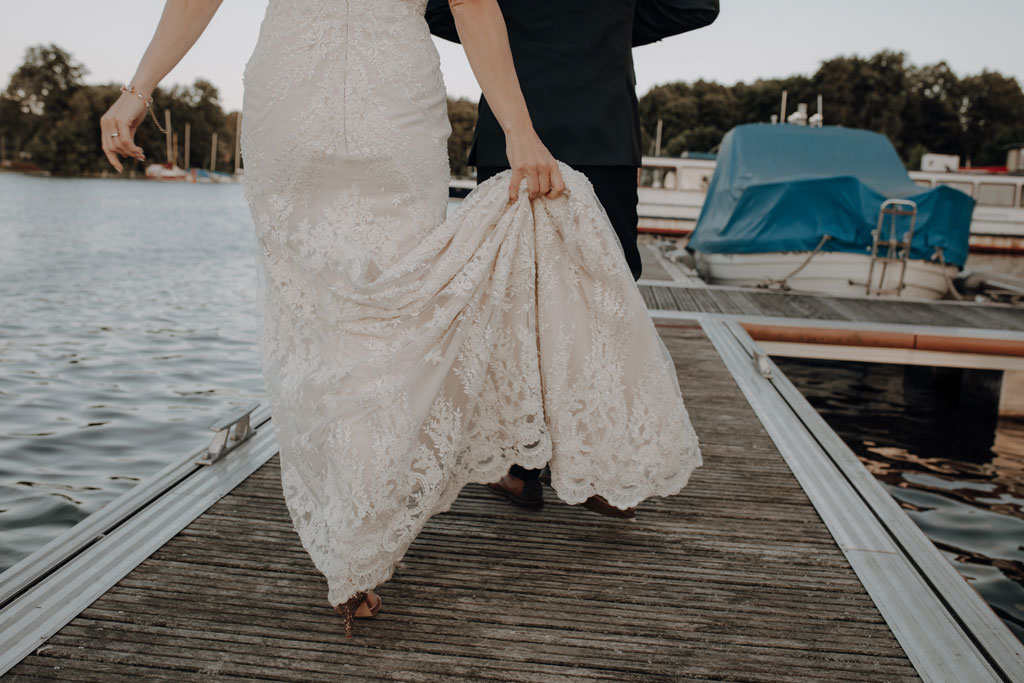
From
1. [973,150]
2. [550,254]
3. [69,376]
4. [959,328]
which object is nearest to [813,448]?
[550,254]

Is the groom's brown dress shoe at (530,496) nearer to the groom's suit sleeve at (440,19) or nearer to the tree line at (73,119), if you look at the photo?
the groom's suit sleeve at (440,19)

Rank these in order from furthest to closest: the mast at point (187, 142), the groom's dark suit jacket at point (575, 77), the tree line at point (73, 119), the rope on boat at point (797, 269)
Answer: the mast at point (187, 142)
the tree line at point (73, 119)
the rope on boat at point (797, 269)
the groom's dark suit jacket at point (575, 77)

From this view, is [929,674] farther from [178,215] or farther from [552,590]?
[178,215]

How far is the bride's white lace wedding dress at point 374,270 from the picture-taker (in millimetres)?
1735

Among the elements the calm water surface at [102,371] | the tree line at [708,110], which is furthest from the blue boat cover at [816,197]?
the tree line at [708,110]

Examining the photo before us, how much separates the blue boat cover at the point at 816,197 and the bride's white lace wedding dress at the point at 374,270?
27.4 ft

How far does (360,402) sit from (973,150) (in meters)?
74.5

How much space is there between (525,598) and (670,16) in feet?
5.82

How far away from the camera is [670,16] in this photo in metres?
2.42

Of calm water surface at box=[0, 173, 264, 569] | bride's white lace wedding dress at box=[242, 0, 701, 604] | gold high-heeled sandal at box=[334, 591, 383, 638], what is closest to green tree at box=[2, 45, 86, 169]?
calm water surface at box=[0, 173, 264, 569]

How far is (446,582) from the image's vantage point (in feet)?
6.84

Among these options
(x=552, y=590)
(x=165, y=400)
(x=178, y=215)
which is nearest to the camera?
(x=552, y=590)

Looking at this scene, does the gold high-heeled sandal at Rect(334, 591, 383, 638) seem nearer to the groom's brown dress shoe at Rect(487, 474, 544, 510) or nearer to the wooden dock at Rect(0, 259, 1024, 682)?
the wooden dock at Rect(0, 259, 1024, 682)

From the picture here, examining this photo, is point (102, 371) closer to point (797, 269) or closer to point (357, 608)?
point (357, 608)
